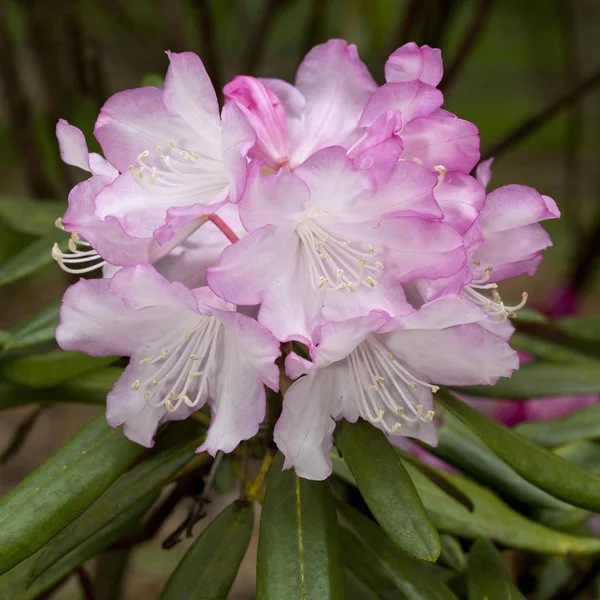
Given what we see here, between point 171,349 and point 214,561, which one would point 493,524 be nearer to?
point 214,561

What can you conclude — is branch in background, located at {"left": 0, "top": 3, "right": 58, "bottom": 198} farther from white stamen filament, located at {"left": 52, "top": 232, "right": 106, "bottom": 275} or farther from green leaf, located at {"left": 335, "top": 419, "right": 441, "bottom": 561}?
green leaf, located at {"left": 335, "top": 419, "right": 441, "bottom": 561}

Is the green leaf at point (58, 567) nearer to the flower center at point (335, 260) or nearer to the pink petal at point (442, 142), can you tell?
the flower center at point (335, 260)

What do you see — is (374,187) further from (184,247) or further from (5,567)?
(5,567)

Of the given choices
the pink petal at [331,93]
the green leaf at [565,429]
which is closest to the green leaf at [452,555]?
the green leaf at [565,429]

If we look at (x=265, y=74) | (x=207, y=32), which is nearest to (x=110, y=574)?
(x=207, y=32)

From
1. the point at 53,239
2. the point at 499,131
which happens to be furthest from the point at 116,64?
the point at 53,239

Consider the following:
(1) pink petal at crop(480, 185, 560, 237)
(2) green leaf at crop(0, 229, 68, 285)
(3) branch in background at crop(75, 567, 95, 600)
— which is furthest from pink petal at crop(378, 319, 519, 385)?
(3) branch in background at crop(75, 567, 95, 600)
